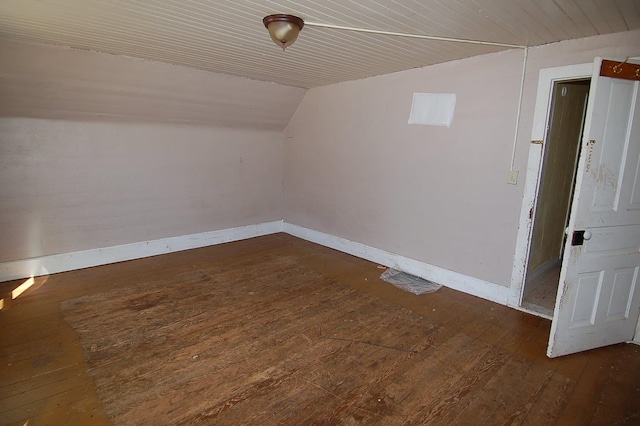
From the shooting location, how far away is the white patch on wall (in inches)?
134

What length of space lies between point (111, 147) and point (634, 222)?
16.4 ft

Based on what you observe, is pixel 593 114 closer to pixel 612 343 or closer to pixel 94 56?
pixel 612 343

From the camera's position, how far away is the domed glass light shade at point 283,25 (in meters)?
2.21

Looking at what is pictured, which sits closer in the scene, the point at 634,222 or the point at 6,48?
the point at 634,222

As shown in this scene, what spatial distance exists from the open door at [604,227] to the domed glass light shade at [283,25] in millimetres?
1931

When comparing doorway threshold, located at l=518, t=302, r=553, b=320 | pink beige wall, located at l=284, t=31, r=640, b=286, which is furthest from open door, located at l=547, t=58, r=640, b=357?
pink beige wall, located at l=284, t=31, r=640, b=286

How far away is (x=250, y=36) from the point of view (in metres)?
2.64

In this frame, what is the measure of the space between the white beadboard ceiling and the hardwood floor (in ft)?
7.50

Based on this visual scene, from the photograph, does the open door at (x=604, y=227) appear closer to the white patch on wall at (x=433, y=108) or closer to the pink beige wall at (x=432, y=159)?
the pink beige wall at (x=432, y=159)

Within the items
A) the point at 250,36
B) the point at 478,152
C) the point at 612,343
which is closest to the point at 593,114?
the point at 478,152

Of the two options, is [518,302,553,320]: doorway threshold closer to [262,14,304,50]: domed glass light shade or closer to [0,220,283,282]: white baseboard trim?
[262,14,304,50]: domed glass light shade

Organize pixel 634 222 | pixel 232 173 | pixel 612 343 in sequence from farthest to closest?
pixel 232 173, pixel 612 343, pixel 634 222

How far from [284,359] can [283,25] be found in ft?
7.46

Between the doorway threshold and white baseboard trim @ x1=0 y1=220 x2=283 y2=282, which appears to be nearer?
the doorway threshold
